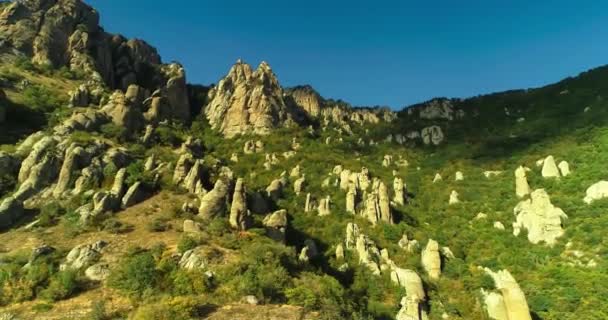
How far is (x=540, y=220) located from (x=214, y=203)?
3786cm

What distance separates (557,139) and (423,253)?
4712 cm

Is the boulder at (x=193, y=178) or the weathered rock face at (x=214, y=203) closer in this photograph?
the weathered rock face at (x=214, y=203)

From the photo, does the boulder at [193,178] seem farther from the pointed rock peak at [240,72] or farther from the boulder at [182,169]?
the pointed rock peak at [240,72]

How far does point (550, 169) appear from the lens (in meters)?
61.5

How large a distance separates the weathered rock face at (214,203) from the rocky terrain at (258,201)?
14 centimetres

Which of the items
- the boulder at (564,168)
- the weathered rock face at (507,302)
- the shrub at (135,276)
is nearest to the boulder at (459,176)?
the boulder at (564,168)

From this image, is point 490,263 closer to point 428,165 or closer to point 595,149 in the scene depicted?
point 595,149

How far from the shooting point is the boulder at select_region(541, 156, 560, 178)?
60987 millimetres

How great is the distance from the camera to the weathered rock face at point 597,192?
50.8 m

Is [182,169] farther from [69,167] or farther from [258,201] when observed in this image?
[69,167]

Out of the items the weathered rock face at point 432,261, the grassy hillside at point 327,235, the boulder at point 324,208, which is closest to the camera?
the grassy hillside at point 327,235

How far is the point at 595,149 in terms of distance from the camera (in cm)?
6369

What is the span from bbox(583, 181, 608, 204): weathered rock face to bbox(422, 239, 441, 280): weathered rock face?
71.5 ft

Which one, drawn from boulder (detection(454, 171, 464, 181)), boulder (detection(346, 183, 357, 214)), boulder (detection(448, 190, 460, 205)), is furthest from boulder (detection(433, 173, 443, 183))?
boulder (detection(346, 183, 357, 214))
